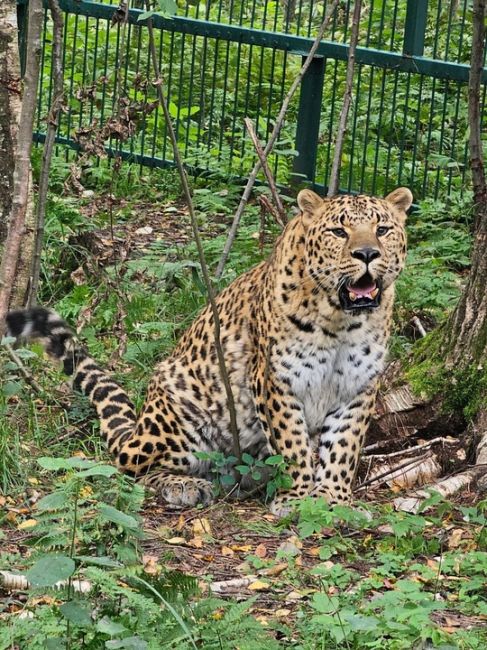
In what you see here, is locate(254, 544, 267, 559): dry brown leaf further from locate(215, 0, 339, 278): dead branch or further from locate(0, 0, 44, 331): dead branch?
locate(215, 0, 339, 278): dead branch

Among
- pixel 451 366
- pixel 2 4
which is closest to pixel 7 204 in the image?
pixel 2 4

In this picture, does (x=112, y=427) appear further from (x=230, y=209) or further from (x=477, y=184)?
(x=230, y=209)

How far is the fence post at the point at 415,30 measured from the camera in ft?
38.3

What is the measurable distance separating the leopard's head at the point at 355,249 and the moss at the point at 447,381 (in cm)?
83

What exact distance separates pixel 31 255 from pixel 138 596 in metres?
4.29

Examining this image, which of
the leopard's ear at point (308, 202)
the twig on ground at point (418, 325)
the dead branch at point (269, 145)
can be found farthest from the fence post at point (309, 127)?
the leopard's ear at point (308, 202)

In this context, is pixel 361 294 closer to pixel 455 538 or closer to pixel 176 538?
pixel 455 538

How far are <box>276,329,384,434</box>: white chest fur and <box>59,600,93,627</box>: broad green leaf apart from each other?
2958mm

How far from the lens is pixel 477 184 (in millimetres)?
8664

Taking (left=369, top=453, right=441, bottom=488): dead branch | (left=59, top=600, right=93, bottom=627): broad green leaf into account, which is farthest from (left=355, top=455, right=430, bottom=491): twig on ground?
(left=59, top=600, right=93, bottom=627): broad green leaf

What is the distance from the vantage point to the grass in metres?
4.32

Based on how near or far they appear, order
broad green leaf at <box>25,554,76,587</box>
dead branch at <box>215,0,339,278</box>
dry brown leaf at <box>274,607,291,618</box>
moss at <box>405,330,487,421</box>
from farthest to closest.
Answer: dead branch at <box>215,0,339,278</box>
moss at <box>405,330,487,421</box>
dry brown leaf at <box>274,607,291,618</box>
broad green leaf at <box>25,554,76,587</box>

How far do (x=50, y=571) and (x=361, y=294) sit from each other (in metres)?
3.09

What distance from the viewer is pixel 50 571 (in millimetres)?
3951
